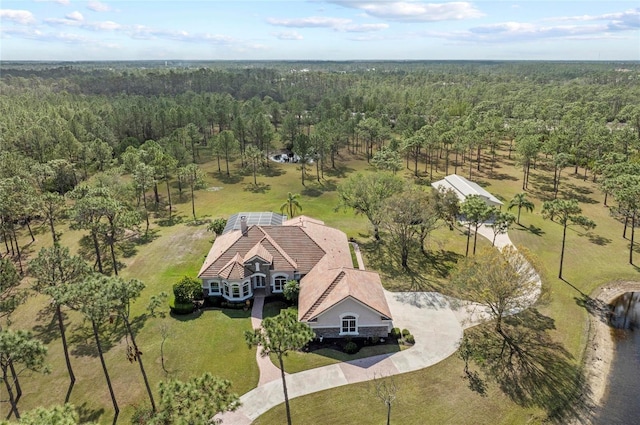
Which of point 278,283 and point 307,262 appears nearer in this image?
point 278,283

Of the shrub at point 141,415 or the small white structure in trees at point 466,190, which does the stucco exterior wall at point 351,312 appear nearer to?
the shrub at point 141,415

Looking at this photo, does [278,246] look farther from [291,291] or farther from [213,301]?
[213,301]

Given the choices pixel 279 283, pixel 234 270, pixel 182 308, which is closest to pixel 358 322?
pixel 279 283

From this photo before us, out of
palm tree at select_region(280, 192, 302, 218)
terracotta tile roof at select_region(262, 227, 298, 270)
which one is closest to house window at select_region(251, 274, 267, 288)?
terracotta tile roof at select_region(262, 227, 298, 270)

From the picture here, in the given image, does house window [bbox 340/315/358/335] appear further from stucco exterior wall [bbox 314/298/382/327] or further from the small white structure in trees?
the small white structure in trees

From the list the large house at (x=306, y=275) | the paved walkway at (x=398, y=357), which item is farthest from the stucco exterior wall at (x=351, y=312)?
the paved walkway at (x=398, y=357)
